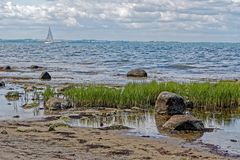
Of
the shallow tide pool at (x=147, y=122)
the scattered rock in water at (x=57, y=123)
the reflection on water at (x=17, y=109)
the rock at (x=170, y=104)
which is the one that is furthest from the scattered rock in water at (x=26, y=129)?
the rock at (x=170, y=104)

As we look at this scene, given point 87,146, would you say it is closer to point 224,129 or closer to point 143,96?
point 224,129

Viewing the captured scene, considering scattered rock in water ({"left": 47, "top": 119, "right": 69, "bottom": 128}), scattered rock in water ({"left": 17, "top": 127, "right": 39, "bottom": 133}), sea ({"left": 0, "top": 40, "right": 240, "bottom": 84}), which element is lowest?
sea ({"left": 0, "top": 40, "right": 240, "bottom": 84})

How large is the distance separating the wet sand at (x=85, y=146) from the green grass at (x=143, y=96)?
514 centimetres

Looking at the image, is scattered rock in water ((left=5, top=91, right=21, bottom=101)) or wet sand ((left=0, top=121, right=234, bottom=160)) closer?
wet sand ((left=0, top=121, right=234, bottom=160))

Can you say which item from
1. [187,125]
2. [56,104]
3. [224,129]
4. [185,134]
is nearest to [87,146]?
[185,134]

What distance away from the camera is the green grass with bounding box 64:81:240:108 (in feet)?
69.2

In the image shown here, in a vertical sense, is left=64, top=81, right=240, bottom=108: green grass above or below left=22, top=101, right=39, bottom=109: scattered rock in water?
above

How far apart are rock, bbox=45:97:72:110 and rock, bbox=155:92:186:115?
11.7 ft

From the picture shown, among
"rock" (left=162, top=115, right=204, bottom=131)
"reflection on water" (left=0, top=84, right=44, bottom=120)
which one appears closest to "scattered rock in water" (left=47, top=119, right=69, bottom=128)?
"reflection on water" (left=0, top=84, right=44, bottom=120)

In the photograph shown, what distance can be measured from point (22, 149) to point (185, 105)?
34.9 ft

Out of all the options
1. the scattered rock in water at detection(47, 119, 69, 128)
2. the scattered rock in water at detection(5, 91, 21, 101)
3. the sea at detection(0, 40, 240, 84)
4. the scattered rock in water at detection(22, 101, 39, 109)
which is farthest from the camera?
the sea at detection(0, 40, 240, 84)

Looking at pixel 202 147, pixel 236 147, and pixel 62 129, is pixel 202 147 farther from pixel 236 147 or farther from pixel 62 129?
pixel 62 129

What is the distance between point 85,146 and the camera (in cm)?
1289

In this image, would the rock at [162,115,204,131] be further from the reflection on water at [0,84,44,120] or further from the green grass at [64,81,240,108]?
the reflection on water at [0,84,44,120]
